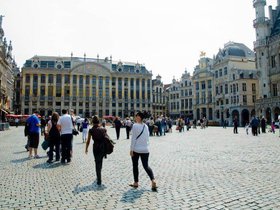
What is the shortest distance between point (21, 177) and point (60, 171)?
1.30 meters

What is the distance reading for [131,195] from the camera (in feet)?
20.1

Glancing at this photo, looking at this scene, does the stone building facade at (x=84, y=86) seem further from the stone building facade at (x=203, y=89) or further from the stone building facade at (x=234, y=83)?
the stone building facade at (x=234, y=83)

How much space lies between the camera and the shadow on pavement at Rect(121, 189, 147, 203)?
18.8 ft

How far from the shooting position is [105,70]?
8631 centimetres

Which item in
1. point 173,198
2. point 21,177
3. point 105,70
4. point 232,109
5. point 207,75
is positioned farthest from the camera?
point 105,70

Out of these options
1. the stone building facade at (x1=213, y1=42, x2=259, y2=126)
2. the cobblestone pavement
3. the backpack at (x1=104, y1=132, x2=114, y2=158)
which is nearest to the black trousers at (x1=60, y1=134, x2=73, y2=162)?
the cobblestone pavement

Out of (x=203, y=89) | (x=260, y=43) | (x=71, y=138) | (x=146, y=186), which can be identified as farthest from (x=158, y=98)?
(x=146, y=186)

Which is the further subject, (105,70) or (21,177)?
(105,70)

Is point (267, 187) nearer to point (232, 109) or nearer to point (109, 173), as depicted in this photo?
point (109, 173)

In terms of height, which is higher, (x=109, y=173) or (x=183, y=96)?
(x=183, y=96)

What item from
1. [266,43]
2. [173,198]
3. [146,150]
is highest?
[266,43]

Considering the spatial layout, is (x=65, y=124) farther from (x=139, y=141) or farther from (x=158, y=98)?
(x=158, y=98)

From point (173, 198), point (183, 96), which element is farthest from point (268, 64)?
point (173, 198)

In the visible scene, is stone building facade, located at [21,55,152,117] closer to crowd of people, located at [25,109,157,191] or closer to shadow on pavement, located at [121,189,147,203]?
crowd of people, located at [25,109,157,191]
